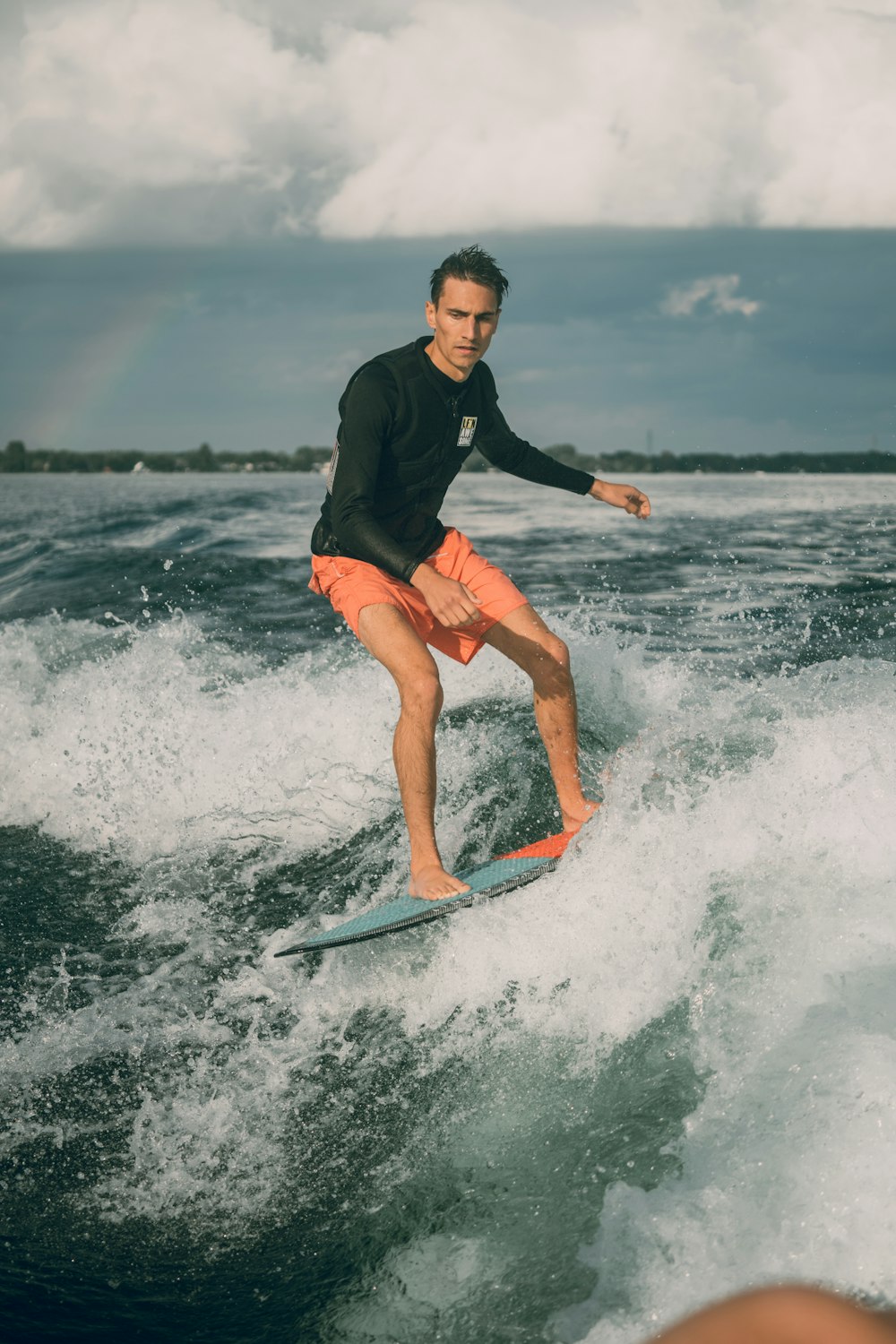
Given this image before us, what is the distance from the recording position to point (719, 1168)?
3.21 metres

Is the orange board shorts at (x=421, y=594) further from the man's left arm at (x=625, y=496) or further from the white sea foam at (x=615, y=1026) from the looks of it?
the white sea foam at (x=615, y=1026)

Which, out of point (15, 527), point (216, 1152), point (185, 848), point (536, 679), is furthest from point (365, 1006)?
point (15, 527)

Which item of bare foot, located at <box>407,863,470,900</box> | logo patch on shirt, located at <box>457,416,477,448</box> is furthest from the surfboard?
logo patch on shirt, located at <box>457,416,477,448</box>

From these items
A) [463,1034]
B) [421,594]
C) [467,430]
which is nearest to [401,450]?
[467,430]

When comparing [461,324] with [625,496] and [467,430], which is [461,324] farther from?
[625,496]

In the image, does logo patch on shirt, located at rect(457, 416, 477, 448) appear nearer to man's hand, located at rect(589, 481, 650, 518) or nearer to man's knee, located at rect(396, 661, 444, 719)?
man's hand, located at rect(589, 481, 650, 518)

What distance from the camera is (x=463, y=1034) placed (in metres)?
4.37

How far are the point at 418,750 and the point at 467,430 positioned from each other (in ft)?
5.33

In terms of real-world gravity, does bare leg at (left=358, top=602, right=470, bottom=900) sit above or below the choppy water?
above

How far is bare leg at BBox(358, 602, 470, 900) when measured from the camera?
15.2 ft

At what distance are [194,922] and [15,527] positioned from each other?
19133mm

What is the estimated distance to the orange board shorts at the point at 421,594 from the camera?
5.00 meters

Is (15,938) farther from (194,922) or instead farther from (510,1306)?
(510,1306)

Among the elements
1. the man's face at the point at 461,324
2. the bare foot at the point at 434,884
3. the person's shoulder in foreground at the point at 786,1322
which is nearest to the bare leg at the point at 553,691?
the bare foot at the point at 434,884
